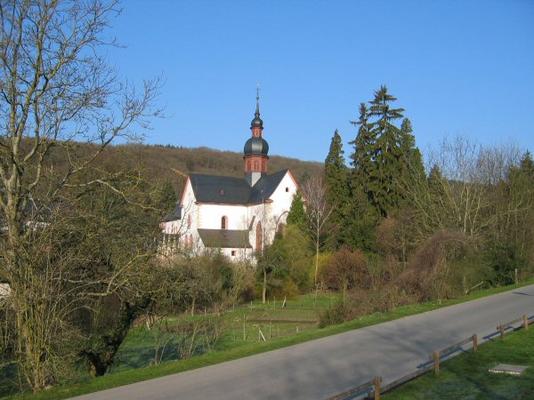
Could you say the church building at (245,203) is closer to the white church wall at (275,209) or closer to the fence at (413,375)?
the white church wall at (275,209)

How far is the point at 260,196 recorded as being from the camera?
55.8 meters

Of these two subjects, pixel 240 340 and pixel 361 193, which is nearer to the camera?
pixel 240 340

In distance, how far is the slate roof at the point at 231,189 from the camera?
55.8 metres

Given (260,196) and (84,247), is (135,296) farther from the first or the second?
(260,196)

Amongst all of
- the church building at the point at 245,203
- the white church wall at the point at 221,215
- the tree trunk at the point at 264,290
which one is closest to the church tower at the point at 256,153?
the church building at the point at 245,203

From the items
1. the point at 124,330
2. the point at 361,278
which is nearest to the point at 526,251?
the point at 361,278

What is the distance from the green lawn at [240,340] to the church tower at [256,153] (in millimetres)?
23055

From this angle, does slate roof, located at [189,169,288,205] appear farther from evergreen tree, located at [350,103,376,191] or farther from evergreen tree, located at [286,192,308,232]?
evergreen tree, located at [350,103,376,191]

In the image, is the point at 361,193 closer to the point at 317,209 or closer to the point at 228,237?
the point at 317,209

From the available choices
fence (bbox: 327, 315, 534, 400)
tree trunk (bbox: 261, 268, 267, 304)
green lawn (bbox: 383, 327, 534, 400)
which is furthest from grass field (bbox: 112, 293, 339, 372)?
green lawn (bbox: 383, 327, 534, 400)

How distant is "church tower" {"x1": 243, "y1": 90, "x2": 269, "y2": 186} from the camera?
2325 inches

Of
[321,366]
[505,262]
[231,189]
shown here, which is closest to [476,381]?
[321,366]

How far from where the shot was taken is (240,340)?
21.2m

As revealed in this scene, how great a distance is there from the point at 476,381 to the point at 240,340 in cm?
1264
